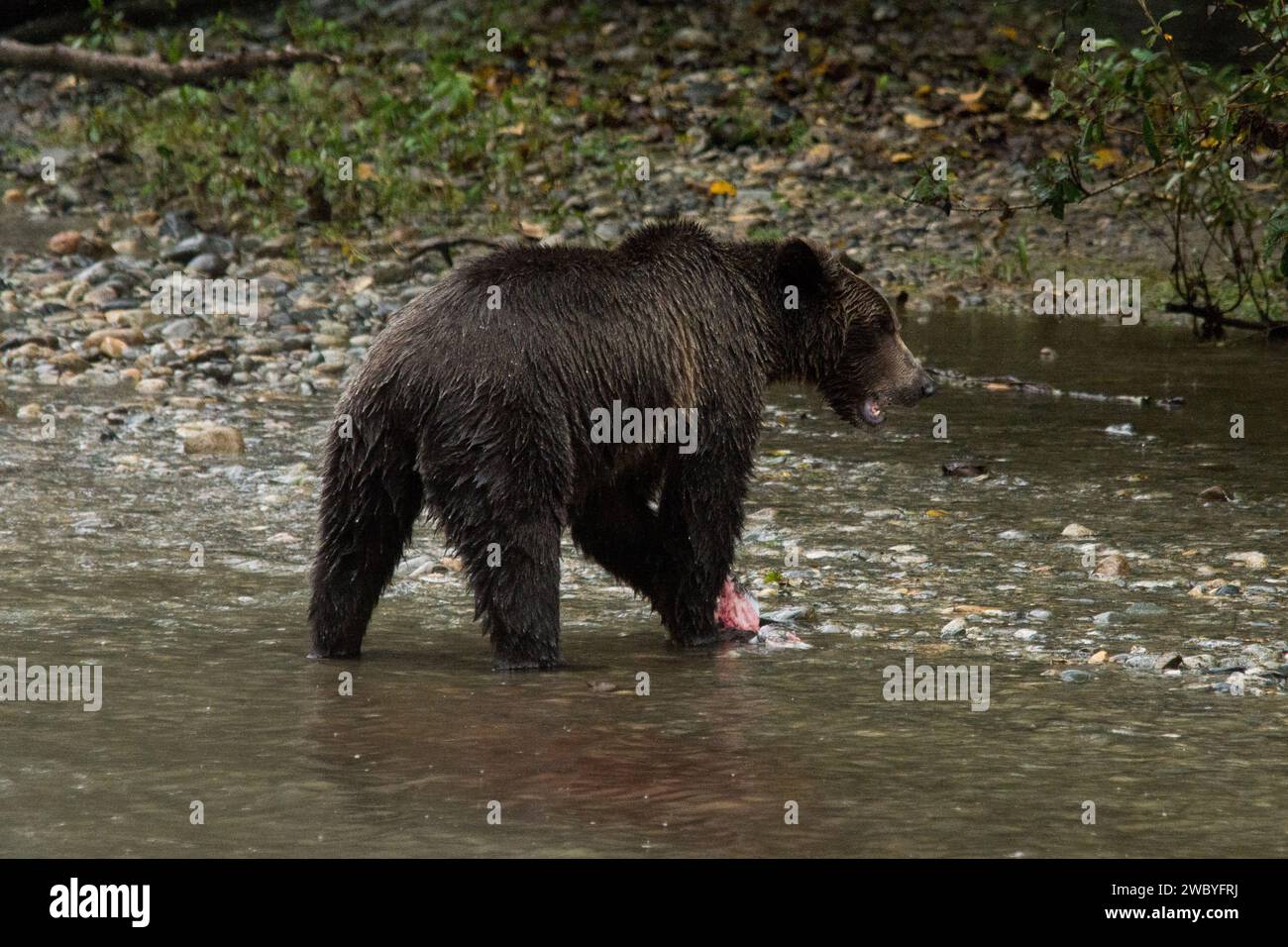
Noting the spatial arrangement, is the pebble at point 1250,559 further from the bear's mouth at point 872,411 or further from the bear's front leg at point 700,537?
the bear's front leg at point 700,537

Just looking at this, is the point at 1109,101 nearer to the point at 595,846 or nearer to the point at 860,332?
the point at 860,332

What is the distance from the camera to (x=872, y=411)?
26.4ft

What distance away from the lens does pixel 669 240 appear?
290 inches

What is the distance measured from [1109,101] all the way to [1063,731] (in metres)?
4.69

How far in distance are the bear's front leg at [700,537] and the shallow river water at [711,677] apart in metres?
0.17

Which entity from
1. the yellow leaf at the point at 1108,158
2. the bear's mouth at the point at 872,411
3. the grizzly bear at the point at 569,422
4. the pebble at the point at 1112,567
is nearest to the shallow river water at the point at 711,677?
the pebble at the point at 1112,567

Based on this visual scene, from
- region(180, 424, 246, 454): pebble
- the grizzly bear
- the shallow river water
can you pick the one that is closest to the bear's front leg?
the grizzly bear

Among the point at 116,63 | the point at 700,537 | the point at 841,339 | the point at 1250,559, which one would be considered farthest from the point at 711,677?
the point at 116,63

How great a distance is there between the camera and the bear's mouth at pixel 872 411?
26.3 ft

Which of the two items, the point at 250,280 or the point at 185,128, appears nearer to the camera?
the point at 250,280

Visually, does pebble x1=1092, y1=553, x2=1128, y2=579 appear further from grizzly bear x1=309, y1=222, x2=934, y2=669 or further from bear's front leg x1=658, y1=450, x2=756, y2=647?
bear's front leg x1=658, y1=450, x2=756, y2=647

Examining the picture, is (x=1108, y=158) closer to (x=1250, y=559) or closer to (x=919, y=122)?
(x=919, y=122)

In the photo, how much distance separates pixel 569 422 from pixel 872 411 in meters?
1.77
